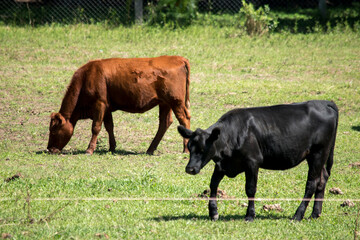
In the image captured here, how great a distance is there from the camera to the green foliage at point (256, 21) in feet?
62.8

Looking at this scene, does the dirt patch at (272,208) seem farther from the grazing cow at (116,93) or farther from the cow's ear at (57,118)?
the cow's ear at (57,118)

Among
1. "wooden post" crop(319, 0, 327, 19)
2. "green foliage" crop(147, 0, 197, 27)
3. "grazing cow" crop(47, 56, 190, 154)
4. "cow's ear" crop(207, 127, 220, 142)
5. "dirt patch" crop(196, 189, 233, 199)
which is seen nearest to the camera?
"cow's ear" crop(207, 127, 220, 142)

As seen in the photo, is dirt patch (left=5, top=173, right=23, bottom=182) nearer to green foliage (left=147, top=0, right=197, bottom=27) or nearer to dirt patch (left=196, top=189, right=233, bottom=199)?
dirt patch (left=196, top=189, right=233, bottom=199)

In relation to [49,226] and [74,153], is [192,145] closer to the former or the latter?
[49,226]

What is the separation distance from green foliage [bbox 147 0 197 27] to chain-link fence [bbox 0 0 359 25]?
0.34m

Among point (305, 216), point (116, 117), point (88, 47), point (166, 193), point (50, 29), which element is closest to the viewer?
point (305, 216)

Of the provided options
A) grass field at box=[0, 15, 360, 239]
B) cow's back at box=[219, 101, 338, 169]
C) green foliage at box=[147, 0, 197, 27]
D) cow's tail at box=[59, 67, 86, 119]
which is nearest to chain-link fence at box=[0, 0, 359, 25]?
green foliage at box=[147, 0, 197, 27]

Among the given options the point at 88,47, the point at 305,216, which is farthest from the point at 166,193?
the point at 88,47

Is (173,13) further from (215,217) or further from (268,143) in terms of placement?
(215,217)

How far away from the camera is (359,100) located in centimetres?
1459

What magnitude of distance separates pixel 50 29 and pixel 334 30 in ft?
32.1

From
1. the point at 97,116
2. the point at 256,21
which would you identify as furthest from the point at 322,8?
the point at 97,116

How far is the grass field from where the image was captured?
6.81 m

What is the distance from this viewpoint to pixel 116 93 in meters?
11.0
